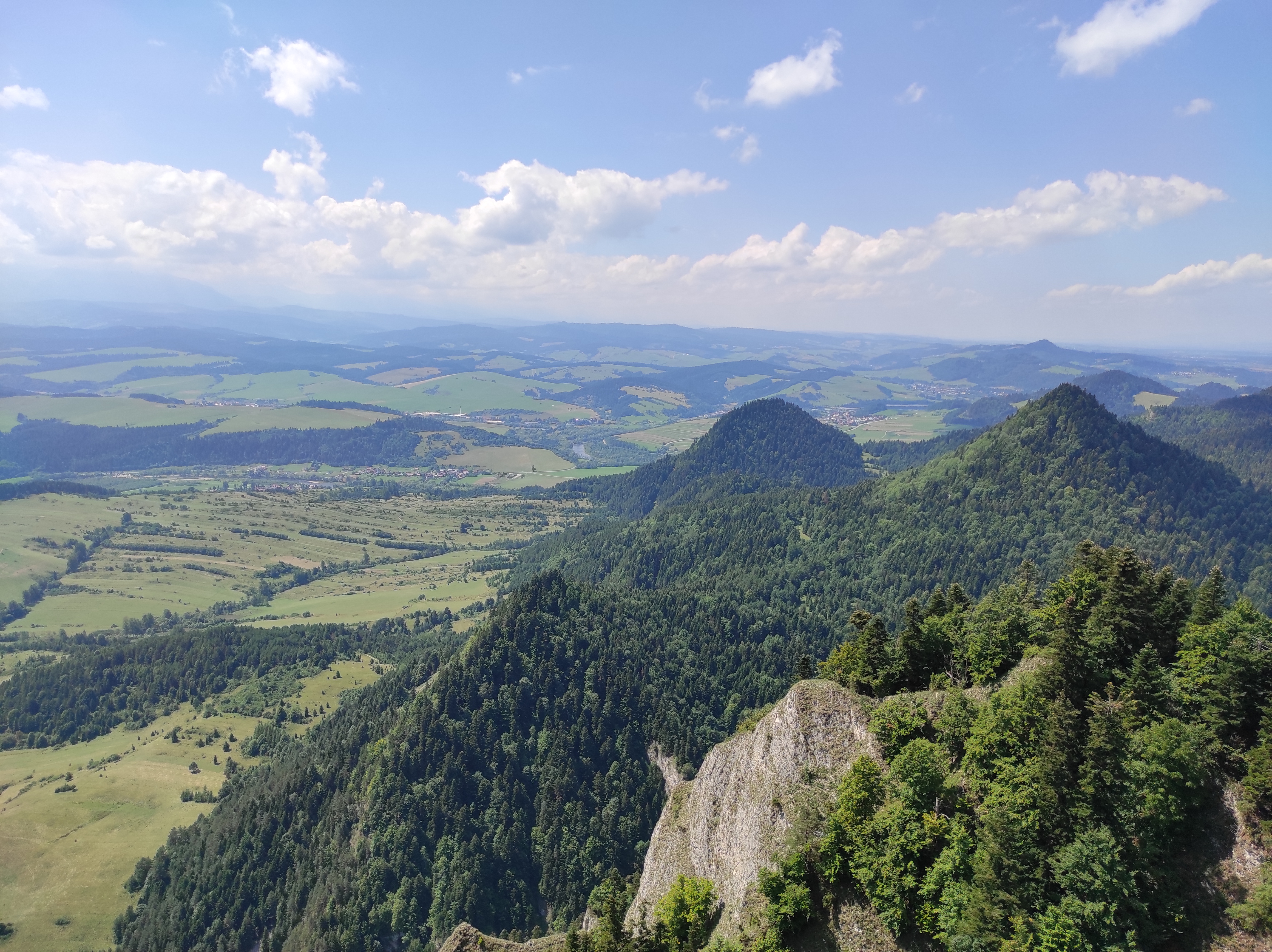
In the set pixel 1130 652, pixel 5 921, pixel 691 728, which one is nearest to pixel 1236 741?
pixel 1130 652

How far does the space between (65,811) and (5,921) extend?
3822 cm

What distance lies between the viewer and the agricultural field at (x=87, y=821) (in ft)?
424

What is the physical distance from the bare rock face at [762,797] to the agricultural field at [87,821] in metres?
135

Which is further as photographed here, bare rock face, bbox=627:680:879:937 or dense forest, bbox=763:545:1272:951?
bare rock face, bbox=627:680:879:937

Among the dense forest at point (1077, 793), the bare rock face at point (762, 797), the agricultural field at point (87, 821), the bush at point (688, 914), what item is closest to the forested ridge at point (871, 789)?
the dense forest at point (1077, 793)

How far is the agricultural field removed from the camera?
129 metres

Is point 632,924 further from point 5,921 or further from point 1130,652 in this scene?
point 5,921

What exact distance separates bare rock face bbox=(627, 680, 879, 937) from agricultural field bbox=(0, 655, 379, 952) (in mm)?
134669

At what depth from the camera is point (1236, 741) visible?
4012cm

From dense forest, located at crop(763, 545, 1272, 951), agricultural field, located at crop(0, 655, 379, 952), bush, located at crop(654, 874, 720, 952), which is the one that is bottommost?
agricultural field, located at crop(0, 655, 379, 952)

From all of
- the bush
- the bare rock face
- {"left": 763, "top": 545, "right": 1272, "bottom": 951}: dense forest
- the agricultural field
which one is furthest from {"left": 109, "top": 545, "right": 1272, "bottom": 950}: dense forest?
the agricultural field

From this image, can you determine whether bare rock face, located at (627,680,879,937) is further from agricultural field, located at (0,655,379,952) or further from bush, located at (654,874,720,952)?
agricultural field, located at (0,655,379,952)

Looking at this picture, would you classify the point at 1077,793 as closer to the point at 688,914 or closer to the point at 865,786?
the point at 865,786

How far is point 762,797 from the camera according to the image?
5672cm
